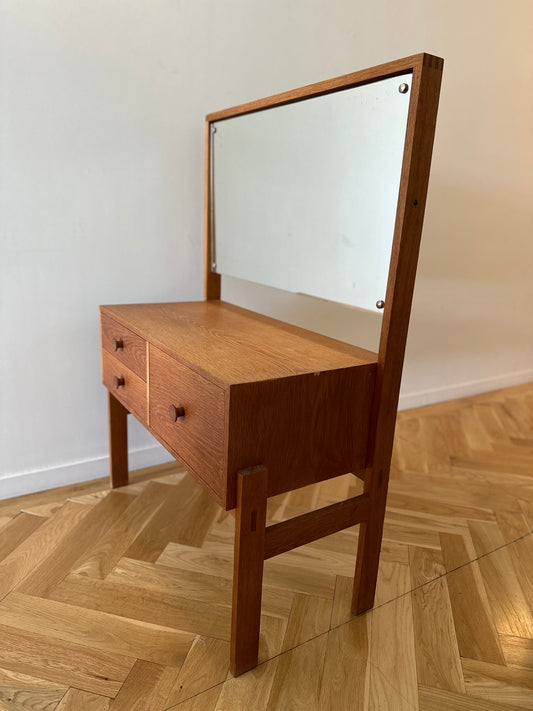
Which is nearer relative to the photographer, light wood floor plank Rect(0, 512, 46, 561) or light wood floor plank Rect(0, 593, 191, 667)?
light wood floor plank Rect(0, 593, 191, 667)

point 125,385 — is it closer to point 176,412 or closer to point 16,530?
point 176,412

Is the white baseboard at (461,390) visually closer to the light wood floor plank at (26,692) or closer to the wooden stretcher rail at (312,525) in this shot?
the wooden stretcher rail at (312,525)

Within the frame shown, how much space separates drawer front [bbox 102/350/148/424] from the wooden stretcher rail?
44 cm

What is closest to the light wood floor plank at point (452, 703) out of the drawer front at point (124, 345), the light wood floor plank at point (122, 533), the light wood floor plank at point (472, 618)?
the light wood floor plank at point (472, 618)

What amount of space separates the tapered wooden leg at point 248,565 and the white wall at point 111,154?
36.8 inches

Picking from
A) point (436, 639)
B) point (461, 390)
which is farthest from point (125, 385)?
point (461, 390)

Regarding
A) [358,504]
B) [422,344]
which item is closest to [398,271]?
[358,504]

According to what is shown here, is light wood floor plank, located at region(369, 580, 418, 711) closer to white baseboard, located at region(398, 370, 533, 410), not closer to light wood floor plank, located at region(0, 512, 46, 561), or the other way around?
light wood floor plank, located at region(0, 512, 46, 561)

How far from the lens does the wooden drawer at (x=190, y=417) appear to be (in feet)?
3.00

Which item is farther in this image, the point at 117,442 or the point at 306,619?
the point at 117,442

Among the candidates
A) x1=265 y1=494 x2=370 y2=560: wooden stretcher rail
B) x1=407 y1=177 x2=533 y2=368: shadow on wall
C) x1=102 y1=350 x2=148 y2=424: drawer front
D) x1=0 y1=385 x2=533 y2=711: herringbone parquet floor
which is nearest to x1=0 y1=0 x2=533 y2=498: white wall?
x1=102 y1=350 x2=148 y2=424: drawer front

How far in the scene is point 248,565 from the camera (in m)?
0.96

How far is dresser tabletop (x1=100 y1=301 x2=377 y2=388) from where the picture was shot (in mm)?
948

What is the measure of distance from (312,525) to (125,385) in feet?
2.06
